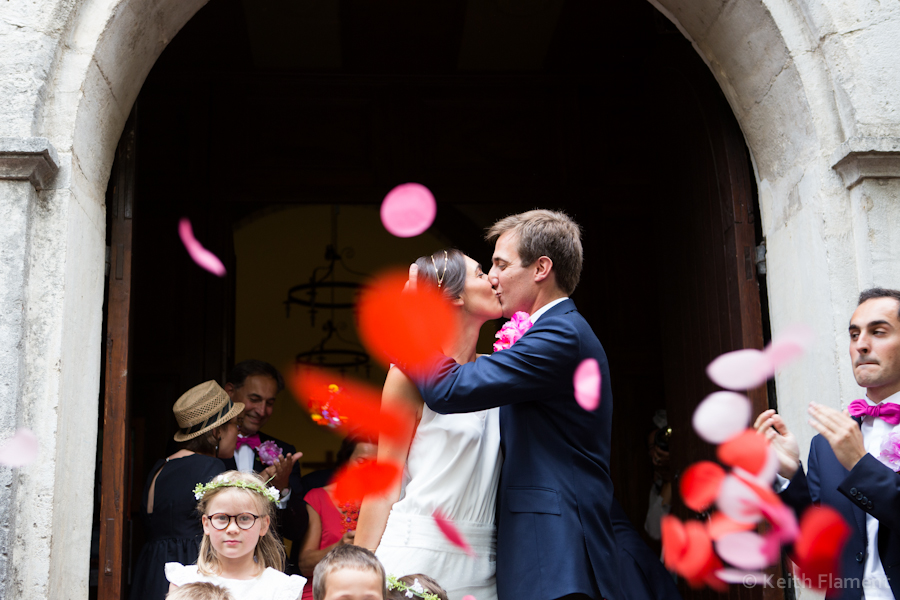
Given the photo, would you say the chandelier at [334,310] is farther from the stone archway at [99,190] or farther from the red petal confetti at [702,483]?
the stone archway at [99,190]

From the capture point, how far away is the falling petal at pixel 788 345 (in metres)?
3.27

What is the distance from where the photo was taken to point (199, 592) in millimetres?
2633

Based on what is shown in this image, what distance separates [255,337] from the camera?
11500 millimetres

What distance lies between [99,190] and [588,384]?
2037mm

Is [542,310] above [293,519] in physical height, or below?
above

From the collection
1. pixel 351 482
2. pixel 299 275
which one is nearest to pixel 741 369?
pixel 351 482

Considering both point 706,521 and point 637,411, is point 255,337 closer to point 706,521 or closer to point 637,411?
point 637,411

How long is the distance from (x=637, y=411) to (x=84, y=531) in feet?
12.5

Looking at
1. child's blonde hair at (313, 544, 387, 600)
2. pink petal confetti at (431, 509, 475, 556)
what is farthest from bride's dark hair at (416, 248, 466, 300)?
child's blonde hair at (313, 544, 387, 600)

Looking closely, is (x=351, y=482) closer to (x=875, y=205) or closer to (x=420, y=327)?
(x=420, y=327)

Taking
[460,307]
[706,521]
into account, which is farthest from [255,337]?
[460,307]

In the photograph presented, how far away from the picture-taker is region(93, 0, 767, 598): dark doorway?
5.71 metres

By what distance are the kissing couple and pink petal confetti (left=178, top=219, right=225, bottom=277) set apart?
3.33 m

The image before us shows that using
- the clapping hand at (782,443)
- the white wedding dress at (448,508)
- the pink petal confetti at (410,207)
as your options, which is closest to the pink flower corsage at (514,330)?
the white wedding dress at (448,508)
